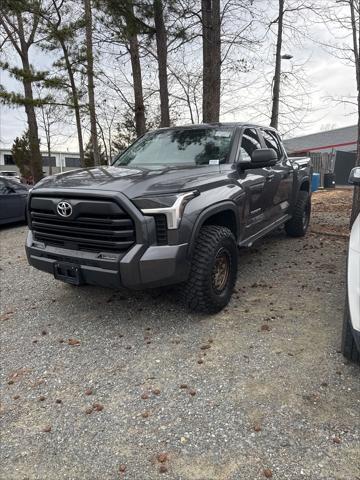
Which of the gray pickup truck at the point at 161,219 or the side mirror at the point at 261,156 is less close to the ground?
the side mirror at the point at 261,156

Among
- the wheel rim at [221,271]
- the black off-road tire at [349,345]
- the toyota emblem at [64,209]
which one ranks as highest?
the toyota emblem at [64,209]

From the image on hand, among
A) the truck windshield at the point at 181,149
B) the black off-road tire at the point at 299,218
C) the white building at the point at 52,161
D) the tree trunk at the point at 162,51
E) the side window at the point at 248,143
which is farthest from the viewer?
the white building at the point at 52,161

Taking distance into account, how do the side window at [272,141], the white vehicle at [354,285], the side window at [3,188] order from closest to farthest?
the white vehicle at [354,285] → the side window at [272,141] → the side window at [3,188]

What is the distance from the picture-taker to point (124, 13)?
873cm

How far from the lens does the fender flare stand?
3492 mm

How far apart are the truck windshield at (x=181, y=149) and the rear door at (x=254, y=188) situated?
26 cm

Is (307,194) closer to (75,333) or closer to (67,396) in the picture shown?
(75,333)

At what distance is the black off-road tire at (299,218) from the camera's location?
683 centimetres

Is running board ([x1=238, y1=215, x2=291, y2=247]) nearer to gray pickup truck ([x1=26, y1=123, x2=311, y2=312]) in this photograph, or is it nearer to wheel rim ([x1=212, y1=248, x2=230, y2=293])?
gray pickup truck ([x1=26, y1=123, x2=311, y2=312])

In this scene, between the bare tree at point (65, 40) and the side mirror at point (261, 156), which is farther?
the bare tree at point (65, 40)

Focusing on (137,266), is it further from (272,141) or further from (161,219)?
(272,141)

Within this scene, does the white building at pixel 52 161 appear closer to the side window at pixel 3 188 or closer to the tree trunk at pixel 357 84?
the side window at pixel 3 188

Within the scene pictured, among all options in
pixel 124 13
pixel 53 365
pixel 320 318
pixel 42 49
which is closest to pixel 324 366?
pixel 320 318

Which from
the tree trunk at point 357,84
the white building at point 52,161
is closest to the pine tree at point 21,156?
the white building at point 52,161
